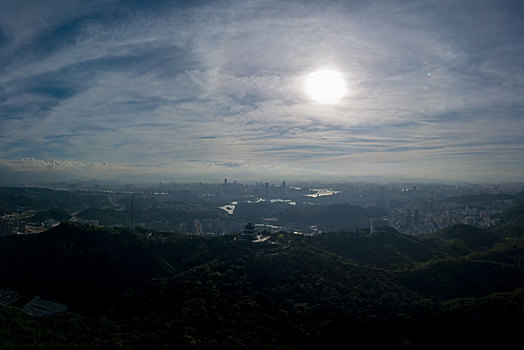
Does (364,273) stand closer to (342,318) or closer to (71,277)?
(342,318)

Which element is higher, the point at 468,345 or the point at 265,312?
the point at 265,312

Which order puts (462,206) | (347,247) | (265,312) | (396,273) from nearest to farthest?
1. (265,312)
2. (396,273)
3. (347,247)
4. (462,206)

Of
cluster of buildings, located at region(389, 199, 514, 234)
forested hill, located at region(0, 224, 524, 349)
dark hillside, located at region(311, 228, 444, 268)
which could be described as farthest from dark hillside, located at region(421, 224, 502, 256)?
cluster of buildings, located at region(389, 199, 514, 234)

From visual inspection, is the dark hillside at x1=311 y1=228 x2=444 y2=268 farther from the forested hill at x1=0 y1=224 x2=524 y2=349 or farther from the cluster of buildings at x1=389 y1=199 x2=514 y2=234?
the cluster of buildings at x1=389 y1=199 x2=514 y2=234

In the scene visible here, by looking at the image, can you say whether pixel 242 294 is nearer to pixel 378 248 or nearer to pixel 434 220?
pixel 378 248

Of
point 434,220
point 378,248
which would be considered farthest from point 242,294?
point 434,220

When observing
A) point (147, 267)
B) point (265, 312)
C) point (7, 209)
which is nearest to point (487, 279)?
point (265, 312)

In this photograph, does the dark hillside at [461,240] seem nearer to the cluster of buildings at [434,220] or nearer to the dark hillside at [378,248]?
the dark hillside at [378,248]

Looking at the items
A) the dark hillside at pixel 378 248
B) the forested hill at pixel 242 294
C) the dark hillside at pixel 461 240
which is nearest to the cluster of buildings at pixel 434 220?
the dark hillside at pixel 461 240
